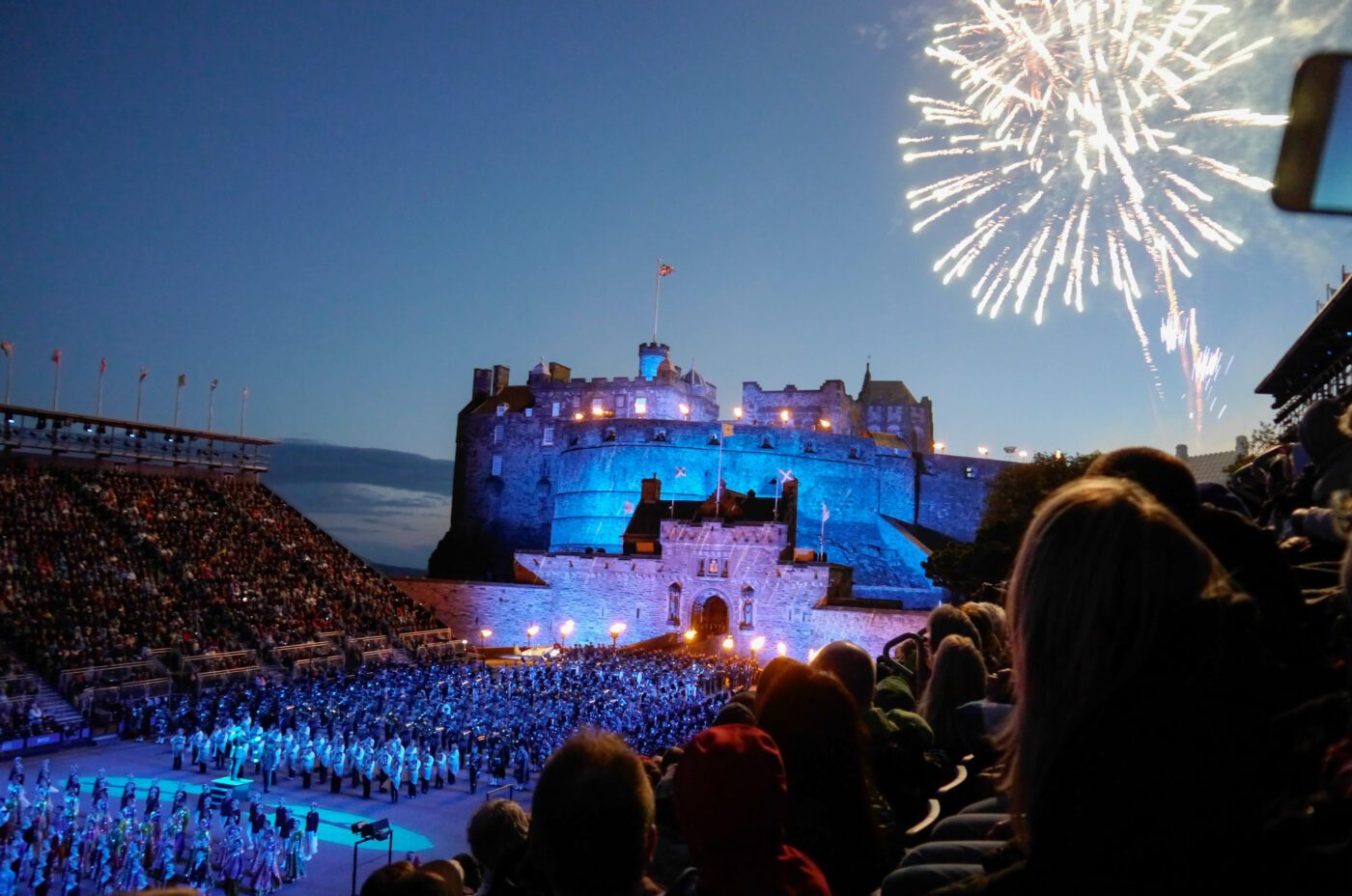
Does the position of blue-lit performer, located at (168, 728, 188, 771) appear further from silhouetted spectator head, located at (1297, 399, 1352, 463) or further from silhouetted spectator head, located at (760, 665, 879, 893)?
silhouetted spectator head, located at (1297, 399, 1352, 463)

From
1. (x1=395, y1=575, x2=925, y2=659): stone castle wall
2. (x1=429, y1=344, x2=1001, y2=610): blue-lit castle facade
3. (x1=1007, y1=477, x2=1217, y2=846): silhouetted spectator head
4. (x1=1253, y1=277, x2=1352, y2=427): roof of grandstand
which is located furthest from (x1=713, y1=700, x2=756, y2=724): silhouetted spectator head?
(x1=429, y1=344, x2=1001, y2=610): blue-lit castle facade

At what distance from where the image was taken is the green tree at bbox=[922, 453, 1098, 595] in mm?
29188

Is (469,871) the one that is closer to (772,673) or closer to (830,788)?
(772,673)

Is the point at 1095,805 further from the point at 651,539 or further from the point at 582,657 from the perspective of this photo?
the point at 651,539

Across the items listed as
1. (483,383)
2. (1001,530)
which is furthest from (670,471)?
(1001,530)

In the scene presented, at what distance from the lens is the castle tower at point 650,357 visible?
180 feet

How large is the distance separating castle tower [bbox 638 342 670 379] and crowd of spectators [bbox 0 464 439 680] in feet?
75.3

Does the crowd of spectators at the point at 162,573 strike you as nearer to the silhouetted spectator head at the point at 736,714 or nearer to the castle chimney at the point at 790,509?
the castle chimney at the point at 790,509

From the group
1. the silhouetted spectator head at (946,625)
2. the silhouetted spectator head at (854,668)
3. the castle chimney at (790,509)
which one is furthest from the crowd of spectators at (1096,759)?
the castle chimney at (790,509)

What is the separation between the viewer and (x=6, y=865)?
1195 centimetres

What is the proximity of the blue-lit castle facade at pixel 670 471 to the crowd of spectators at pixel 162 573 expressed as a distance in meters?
9.22

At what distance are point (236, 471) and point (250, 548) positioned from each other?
7.18 metres

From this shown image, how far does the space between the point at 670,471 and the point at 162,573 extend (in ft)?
80.0

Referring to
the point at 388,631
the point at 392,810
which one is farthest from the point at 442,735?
the point at 388,631
